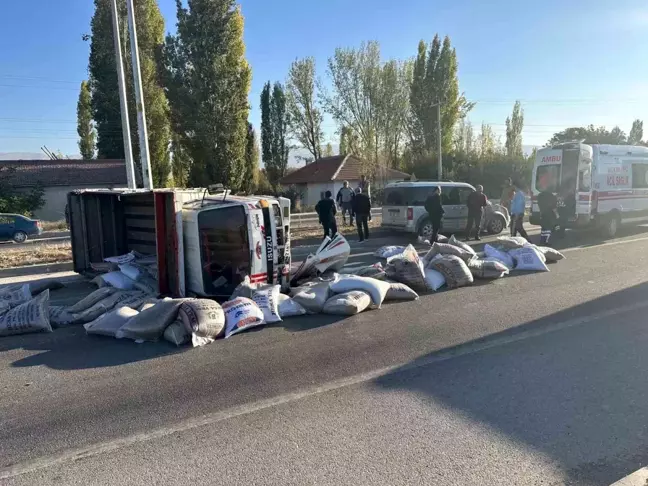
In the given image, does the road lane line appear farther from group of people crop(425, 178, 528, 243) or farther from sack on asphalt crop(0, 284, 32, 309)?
group of people crop(425, 178, 528, 243)

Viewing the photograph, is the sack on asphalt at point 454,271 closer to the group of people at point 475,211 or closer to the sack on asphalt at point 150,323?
the sack on asphalt at point 150,323

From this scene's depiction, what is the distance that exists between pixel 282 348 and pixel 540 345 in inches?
109

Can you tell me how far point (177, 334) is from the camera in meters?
5.78

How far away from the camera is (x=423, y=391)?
4.39 meters

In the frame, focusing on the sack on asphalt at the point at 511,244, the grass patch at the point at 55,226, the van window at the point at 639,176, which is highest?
the van window at the point at 639,176

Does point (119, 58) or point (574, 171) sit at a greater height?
point (119, 58)

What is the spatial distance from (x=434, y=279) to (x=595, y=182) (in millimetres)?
8620

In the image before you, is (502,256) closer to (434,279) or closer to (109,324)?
(434,279)

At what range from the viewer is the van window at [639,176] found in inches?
605

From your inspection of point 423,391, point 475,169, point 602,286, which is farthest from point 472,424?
point 475,169

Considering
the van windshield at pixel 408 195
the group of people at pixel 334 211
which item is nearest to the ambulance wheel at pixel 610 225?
the van windshield at pixel 408 195

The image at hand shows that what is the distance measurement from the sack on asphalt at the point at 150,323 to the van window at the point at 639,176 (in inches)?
575

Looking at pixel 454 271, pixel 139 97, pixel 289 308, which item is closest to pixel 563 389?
pixel 289 308

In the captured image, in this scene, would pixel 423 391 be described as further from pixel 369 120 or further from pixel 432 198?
pixel 369 120
